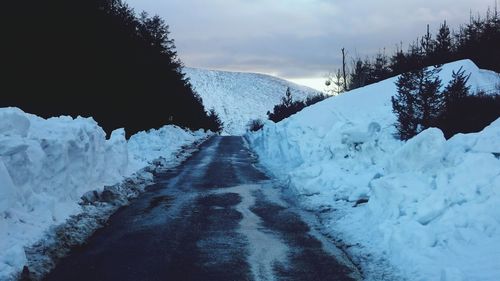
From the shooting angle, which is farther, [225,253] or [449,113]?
[449,113]

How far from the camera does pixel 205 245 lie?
8.48 m

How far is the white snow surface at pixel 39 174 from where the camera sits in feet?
25.4

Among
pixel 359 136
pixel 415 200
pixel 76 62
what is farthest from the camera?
pixel 76 62

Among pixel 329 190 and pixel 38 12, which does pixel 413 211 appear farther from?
pixel 38 12

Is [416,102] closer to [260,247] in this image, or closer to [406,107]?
[406,107]

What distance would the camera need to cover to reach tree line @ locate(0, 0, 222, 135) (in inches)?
788

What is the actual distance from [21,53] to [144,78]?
1477cm

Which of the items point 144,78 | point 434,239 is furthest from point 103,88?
point 434,239

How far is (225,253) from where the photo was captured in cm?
798

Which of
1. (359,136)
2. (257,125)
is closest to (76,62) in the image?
(359,136)

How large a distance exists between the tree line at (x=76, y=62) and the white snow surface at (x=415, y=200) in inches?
479

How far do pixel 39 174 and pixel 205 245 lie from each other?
3.73 metres

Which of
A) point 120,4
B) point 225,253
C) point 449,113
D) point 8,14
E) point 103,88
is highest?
point 120,4

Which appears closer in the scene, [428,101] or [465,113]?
[465,113]
